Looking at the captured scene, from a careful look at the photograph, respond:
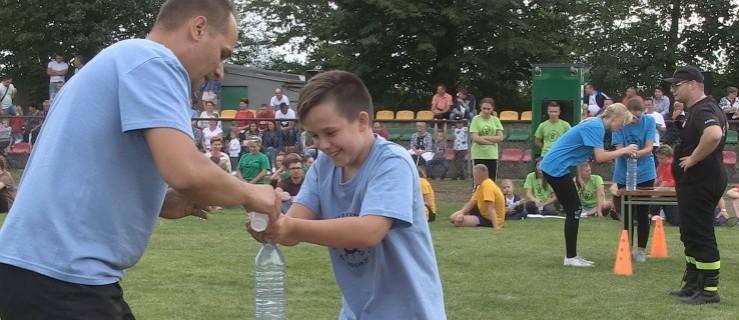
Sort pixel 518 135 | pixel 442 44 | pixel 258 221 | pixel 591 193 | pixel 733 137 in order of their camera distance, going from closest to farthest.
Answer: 1. pixel 258 221
2. pixel 591 193
3. pixel 733 137
4. pixel 518 135
5. pixel 442 44

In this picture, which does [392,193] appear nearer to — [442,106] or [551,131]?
[551,131]

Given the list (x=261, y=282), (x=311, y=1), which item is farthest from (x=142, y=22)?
(x=261, y=282)

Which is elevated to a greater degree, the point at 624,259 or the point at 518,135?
the point at 518,135

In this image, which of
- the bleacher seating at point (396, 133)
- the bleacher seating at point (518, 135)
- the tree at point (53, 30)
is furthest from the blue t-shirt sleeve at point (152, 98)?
the tree at point (53, 30)

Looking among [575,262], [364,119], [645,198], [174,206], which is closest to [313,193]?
[364,119]

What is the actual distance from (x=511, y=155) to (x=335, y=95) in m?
19.8

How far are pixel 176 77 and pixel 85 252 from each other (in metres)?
0.61

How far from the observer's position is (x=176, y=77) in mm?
3135

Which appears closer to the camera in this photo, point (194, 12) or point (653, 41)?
point (194, 12)

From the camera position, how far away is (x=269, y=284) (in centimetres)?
418

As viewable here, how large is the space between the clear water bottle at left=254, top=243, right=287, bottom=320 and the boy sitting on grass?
Result: 1063 cm

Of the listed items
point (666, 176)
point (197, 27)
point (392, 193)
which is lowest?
point (666, 176)

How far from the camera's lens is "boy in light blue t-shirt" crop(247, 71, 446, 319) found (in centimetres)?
337

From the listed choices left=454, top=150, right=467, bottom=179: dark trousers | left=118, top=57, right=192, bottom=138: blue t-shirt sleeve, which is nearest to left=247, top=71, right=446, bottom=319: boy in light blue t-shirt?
left=118, top=57, right=192, bottom=138: blue t-shirt sleeve
